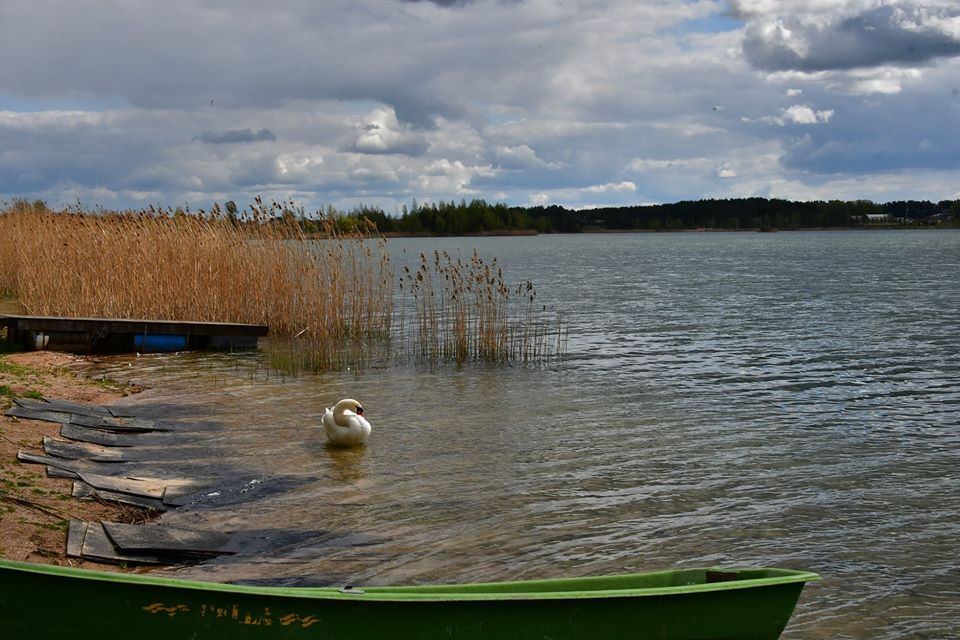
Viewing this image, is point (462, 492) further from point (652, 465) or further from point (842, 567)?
point (842, 567)

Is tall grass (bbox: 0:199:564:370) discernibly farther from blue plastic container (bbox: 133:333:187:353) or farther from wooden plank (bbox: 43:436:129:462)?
wooden plank (bbox: 43:436:129:462)

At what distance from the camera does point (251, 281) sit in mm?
18797

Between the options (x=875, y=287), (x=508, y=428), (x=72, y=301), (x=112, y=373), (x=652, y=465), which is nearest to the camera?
(x=652, y=465)

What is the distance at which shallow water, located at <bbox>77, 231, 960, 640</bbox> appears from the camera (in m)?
6.64

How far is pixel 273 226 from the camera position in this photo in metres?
18.5

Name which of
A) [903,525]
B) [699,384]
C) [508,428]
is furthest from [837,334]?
[903,525]

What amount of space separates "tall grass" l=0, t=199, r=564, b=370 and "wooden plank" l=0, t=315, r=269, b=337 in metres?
0.79

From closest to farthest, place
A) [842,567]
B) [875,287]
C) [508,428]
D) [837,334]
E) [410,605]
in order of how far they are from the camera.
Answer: [410,605], [842,567], [508,428], [837,334], [875,287]

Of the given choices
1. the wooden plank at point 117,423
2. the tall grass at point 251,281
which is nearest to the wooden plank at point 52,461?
the wooden plank at point 117,423

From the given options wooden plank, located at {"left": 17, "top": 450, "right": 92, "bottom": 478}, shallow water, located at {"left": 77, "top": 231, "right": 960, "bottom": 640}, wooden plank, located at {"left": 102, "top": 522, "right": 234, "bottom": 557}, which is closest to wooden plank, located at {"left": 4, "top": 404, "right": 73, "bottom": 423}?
wooden plank, located at {"left": 17, "top": 450, "right": 92, "bottom": 478}

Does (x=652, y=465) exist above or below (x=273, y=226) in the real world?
below

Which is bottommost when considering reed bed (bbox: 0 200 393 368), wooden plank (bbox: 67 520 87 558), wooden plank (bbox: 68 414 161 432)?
wooden plank (bbox: 68 414 161 432)

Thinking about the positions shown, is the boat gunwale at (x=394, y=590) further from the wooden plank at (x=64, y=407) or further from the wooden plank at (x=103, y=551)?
the wooden plank at (x=64, y=407)

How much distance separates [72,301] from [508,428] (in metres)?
10.6
